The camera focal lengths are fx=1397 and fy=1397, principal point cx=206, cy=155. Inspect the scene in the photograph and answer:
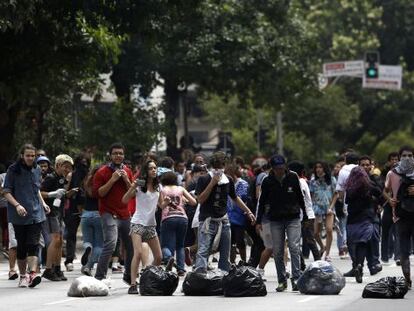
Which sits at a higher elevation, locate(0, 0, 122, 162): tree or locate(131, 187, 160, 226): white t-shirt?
locate(0, 0, 122, 162): tree

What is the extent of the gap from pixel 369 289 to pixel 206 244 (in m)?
2.53

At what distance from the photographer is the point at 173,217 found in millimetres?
19453

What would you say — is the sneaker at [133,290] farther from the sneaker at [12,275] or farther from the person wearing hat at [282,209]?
the sneaker at [12,275]

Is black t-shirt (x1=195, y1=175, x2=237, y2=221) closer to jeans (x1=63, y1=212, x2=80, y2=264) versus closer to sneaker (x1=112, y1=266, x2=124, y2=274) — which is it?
sneaker (x1=112, y1=266, x2=124, y2=274)

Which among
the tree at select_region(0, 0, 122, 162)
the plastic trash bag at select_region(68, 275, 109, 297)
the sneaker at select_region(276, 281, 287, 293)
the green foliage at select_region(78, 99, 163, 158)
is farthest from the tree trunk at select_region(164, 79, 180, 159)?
the plastic trash bag at select_region(68, 275, 109, 297)

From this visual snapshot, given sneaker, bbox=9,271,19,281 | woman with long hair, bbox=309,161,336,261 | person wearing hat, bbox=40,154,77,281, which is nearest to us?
person wearing hat, bbox=40,154,77,281

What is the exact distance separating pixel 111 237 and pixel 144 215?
593 mm

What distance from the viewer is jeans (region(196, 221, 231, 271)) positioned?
18.1 meters

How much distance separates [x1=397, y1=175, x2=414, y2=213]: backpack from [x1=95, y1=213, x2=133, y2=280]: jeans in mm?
3479

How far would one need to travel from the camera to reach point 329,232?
24172 mm

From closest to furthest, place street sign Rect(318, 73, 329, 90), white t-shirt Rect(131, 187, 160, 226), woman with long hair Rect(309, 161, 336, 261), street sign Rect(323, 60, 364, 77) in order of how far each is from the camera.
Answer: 1. white t-shirt Rect(131, 187, 160, 226)
2. woman with long hair Rect(309, 161, 336, 261)
3. street sign Rect(318, 73, 329, 90)
4. street sign Rect(323, 60, 364, 77)

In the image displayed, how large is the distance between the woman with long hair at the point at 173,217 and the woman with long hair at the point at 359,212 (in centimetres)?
229

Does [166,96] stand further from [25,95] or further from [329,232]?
[329,232]

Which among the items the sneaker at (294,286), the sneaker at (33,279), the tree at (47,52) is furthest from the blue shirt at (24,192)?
the tree at (47,52)
